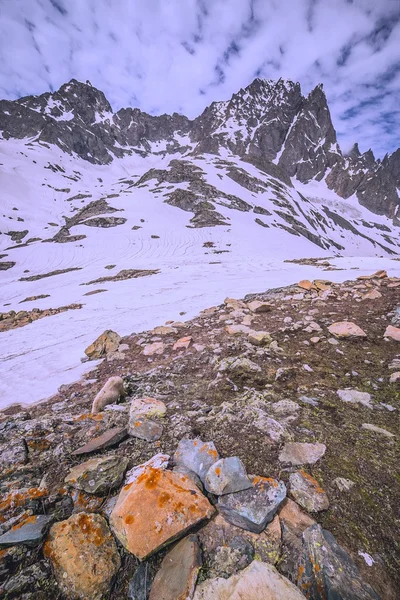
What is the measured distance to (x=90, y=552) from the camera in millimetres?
1590

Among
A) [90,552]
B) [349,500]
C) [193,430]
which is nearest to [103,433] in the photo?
[193,430]

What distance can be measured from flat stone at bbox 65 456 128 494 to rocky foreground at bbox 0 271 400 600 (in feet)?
0.04

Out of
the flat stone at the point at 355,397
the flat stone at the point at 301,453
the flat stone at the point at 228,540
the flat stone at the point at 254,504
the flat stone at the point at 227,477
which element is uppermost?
the flat stone at the point at 227,477

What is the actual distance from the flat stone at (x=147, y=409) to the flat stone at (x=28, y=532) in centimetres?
120

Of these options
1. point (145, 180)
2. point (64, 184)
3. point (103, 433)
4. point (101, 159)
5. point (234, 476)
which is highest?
point (101, 159)

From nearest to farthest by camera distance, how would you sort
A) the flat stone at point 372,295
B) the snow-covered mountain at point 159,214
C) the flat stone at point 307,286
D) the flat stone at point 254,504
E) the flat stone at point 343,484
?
the flat stone at point 254,504
the flat stone at point 343,484
the flat stone at point 372,295
the flat stone at point 307,286
the snow-covered mountain at point 159,214

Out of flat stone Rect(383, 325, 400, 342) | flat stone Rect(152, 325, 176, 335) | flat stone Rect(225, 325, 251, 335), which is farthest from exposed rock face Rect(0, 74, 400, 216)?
flat stone Rect(383, 325, 400, 342)

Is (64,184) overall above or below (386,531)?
above

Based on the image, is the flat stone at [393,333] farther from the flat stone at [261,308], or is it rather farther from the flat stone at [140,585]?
the flat stone at [140,585]

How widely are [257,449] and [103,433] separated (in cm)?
167

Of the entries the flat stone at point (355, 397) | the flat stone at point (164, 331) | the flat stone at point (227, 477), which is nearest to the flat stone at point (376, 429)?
the flat stone at point (355, 397)

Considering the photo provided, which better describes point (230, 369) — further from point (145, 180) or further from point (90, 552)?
point (145, 180)

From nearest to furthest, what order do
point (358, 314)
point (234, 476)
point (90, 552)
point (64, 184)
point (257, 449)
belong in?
point (90, 552), point (234, 476), point (257, 449), point (358, 314), point (64, 184)

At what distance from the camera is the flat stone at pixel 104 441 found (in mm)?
2541
